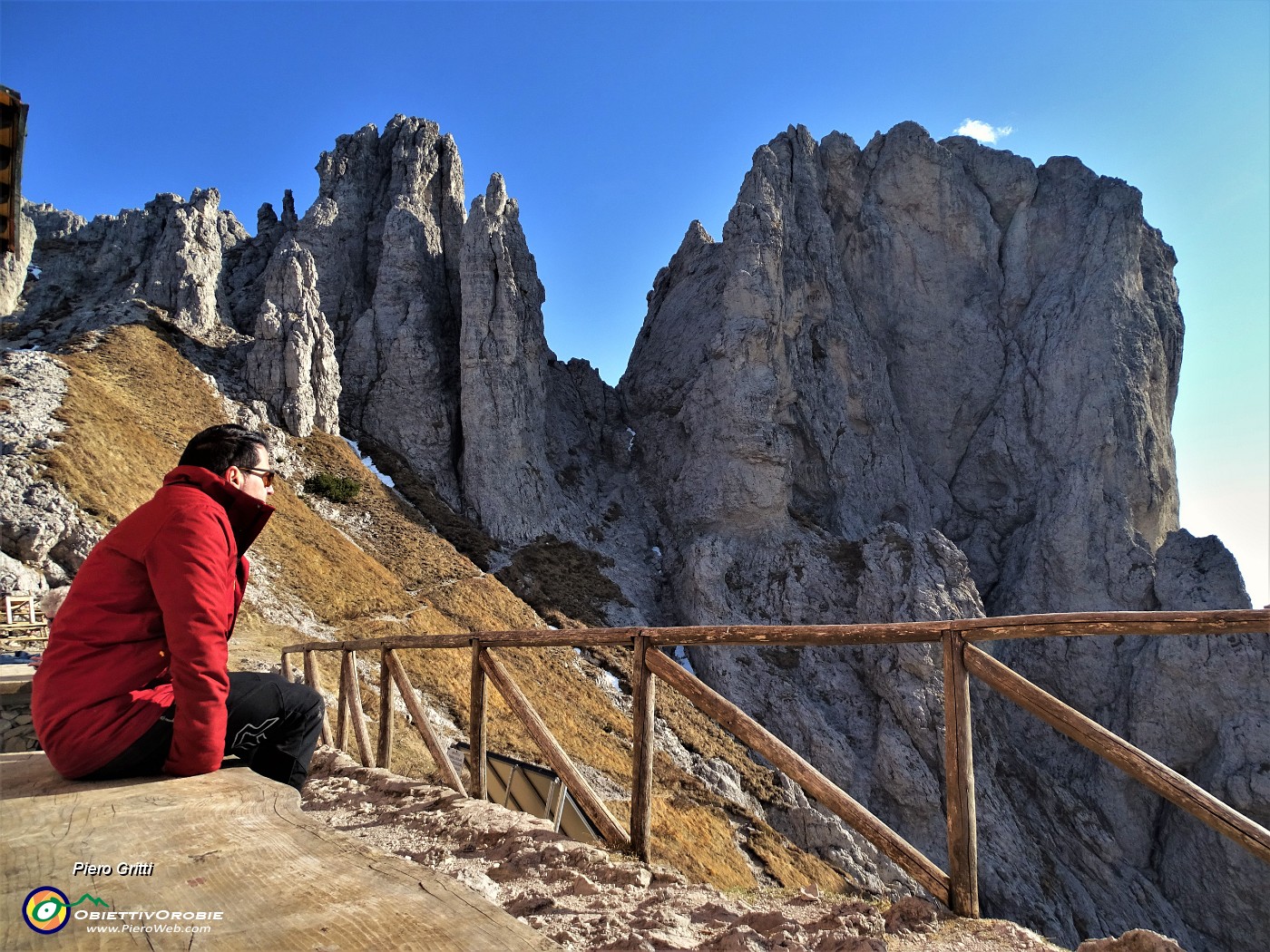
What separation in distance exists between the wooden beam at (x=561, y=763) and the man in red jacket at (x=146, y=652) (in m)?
2.52

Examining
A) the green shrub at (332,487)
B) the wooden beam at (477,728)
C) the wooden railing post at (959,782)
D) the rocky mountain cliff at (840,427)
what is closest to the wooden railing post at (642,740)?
the wooden beam at (477,728)

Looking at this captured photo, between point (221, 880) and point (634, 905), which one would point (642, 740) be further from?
point (221, 880)

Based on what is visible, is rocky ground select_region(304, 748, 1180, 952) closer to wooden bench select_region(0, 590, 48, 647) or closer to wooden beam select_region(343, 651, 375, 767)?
wooden beam select_region(343, 651, 375, 767)

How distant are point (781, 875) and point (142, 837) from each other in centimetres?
2560

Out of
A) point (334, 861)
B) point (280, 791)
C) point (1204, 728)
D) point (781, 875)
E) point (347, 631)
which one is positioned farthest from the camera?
point (1204, 728)

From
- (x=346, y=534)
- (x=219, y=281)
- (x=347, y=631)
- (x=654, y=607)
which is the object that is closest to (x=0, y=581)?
(x=347, y=631)

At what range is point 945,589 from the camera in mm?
38438

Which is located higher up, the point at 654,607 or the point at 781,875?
the point at 654,607

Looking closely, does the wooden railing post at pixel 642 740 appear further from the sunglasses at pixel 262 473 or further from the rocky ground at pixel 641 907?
the sunglasses at pixel 262 473

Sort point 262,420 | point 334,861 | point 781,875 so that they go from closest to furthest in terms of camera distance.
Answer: point 334,861 → point 781,875 → point 262,420

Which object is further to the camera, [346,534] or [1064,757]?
[1064,757]

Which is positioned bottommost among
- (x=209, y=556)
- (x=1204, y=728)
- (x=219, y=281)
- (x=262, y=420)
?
(x=1204, y=728)

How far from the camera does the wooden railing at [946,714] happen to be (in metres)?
3.43

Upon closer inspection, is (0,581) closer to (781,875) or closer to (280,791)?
(280,791)
